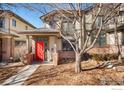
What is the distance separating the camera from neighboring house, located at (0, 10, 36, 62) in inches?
114

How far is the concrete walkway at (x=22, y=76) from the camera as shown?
2.82 metres

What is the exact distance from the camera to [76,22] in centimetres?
309

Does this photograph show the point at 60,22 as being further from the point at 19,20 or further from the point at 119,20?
the point at 119,20

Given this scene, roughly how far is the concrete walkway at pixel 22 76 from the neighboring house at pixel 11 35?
8.4 inches

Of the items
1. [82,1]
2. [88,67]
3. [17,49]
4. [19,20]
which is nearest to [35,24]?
[19,20]

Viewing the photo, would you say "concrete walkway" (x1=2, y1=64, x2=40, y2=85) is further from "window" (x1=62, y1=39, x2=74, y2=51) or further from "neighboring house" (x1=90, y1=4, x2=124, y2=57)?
"neighboring house" (x1=90, y1=4, x2=124, y2=57)

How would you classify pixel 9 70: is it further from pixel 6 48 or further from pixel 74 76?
pixel 74 76

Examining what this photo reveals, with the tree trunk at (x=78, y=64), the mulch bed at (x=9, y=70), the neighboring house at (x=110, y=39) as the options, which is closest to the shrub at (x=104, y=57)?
the neighboring house at (x=110, y=39)

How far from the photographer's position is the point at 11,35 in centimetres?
289

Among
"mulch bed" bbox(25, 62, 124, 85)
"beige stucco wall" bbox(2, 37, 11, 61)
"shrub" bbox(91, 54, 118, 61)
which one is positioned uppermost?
"beige stucco wall" bbox(2, 37, 11, 61)

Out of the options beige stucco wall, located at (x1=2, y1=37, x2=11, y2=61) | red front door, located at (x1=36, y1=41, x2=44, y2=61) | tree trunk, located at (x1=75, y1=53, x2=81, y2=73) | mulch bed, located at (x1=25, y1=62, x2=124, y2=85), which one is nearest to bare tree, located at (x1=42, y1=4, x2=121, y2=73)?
tree trunk, located at (x1=75, y1=53, x2=81, y2=73)

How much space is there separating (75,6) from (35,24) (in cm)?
59

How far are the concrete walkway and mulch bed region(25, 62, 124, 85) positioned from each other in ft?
0.19

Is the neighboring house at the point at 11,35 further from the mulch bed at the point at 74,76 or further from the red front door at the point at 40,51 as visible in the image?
the mulch bed at the point at 74,76
